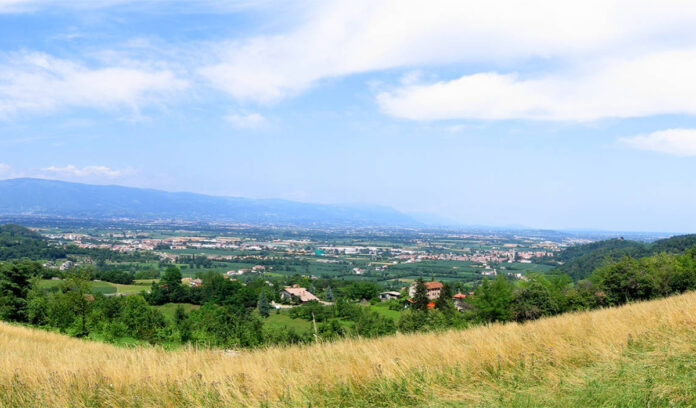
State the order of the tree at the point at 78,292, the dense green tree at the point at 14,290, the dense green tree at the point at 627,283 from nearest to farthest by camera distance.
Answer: the tree at the point at 78,292
the dense green tree at the point at 14,290
the dense green tree at the point at 627,283

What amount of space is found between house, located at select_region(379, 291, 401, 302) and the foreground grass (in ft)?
168

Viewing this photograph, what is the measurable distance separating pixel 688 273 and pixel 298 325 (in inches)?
1212

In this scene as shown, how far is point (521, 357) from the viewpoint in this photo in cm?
475

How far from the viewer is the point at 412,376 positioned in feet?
14.5

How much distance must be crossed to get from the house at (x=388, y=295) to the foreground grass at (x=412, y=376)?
51348 millimetres

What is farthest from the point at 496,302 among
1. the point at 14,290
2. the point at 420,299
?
the point at 14,290

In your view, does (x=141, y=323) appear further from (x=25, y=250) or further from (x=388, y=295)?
(x=25, y=250)

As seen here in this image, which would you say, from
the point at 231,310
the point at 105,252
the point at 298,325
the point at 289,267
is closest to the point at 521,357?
the point at 298,325

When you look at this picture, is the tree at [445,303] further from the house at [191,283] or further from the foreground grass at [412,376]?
the foreground grass at [412,376]

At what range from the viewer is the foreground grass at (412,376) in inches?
149

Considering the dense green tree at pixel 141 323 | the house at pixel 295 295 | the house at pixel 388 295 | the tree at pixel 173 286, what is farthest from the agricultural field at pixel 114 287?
the house at pixel 388 295

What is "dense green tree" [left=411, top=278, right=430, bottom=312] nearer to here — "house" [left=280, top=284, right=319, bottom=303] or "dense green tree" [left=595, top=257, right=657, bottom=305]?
"house" [left=280, top=284, right=319, bottom=303]

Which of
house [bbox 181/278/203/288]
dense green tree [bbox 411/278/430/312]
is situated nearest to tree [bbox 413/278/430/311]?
dense green tree [bbox 411/278/430/312]

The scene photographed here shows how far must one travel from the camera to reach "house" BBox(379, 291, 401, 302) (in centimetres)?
5587
